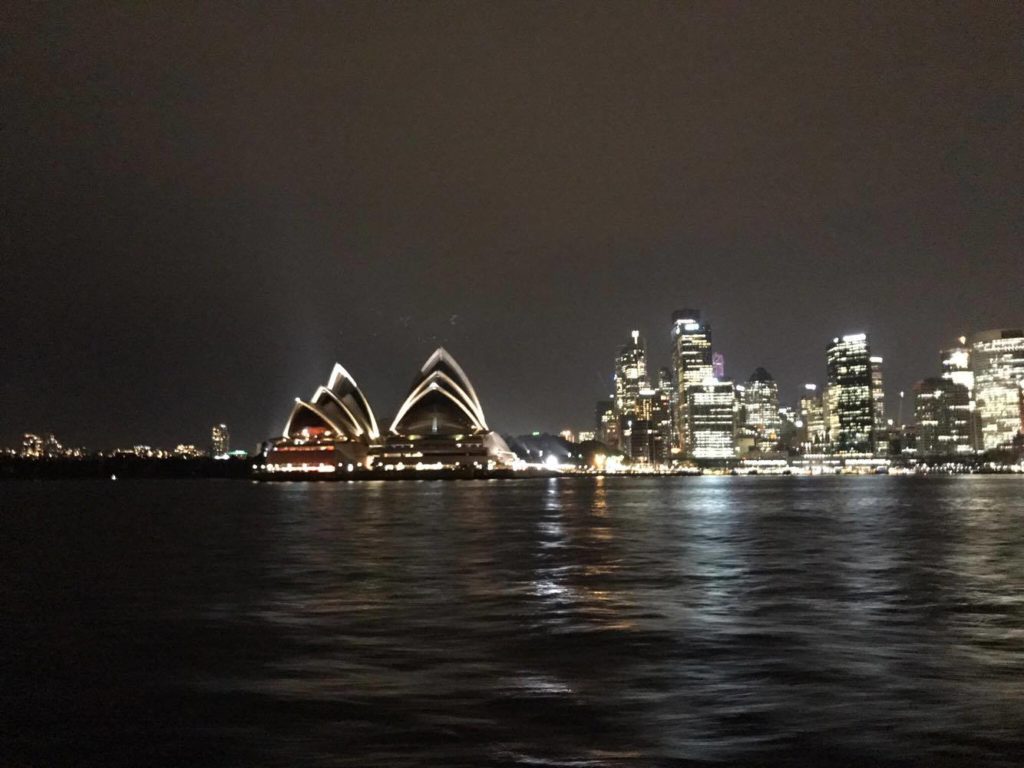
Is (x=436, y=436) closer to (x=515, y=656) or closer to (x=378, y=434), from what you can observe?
(x=378, y=434)

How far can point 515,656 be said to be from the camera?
14234mm

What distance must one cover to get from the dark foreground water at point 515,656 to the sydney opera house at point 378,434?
10875 cm

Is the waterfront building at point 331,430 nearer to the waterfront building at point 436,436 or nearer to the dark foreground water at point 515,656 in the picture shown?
the waterfront building at point 436,436

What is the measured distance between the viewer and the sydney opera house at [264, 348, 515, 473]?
141375 millimetres

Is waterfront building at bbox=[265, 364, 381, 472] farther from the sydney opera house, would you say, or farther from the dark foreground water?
the dark foreground water

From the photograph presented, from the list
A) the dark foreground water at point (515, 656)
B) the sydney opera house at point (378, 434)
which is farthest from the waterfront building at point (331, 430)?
the dark foreground water at point (515, 656)

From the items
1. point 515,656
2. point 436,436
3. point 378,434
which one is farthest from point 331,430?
point 515,656

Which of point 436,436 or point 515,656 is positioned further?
point 436,436

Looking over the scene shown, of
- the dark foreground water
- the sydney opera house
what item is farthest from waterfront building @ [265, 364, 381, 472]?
the dark foreground water

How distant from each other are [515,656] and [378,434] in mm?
135288

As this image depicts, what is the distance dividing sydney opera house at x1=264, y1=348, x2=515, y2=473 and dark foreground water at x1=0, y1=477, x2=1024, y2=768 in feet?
357

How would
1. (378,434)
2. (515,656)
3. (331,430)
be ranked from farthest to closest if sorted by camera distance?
(378,434)
(331,430)
(515,656)

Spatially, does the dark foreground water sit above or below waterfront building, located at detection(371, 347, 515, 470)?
below

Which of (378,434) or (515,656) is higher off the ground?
(378,434)
